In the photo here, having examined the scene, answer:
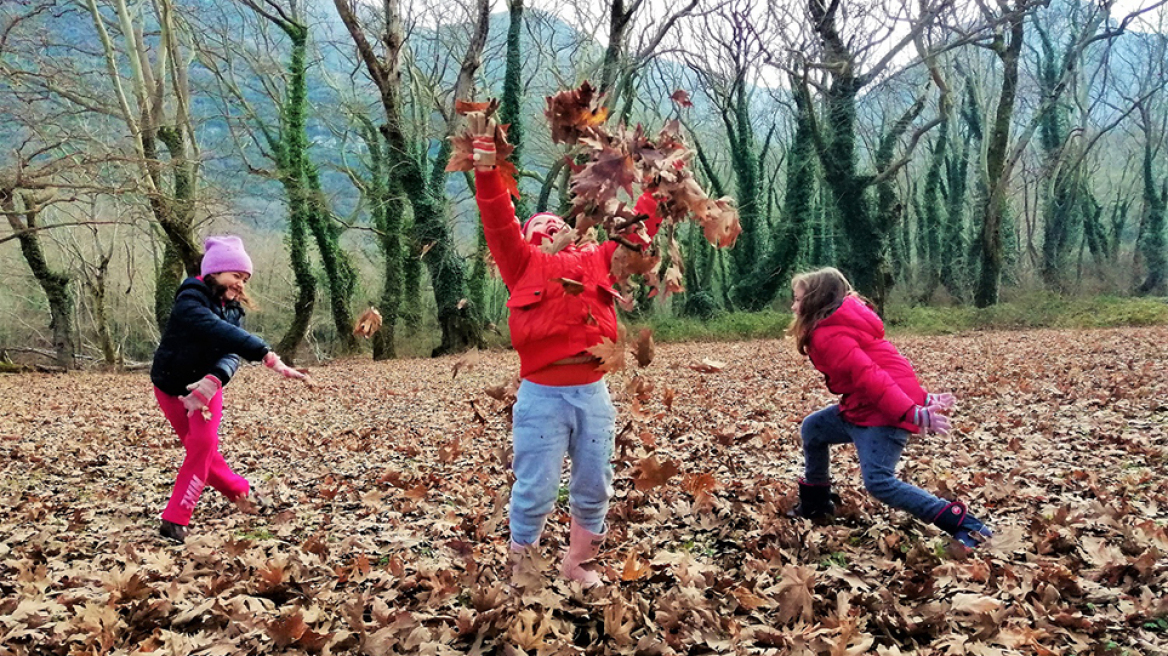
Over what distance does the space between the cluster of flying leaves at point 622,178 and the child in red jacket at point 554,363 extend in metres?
0.18

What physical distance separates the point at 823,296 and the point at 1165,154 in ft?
119

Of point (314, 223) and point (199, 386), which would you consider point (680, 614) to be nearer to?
point (199, 386)

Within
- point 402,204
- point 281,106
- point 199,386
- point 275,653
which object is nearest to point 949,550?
point 275,653

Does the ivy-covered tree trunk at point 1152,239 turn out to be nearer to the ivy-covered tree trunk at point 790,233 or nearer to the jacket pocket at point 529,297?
the ivy-covered tree trunk at point 790,233

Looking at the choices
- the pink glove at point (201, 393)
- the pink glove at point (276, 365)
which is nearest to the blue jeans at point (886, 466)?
the pink glove at point (276, 365)

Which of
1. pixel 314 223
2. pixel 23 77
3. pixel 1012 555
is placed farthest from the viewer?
pixel 314 223

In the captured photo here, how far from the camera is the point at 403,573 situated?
11.5 feet

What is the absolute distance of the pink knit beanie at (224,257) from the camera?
4.19 m

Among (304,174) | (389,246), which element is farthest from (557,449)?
(389,246)

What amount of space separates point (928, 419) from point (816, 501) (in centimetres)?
88

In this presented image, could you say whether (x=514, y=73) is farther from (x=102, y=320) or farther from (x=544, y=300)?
(x=544, y=300)

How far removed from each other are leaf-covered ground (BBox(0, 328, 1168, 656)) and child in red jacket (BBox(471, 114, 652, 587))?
0.43 metres

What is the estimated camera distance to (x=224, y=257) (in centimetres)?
419

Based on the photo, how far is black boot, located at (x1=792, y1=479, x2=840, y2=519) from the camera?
399cm
